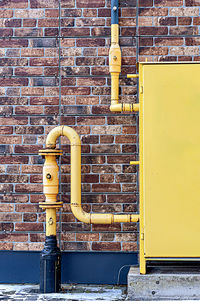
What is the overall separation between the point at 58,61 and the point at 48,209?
1643mm

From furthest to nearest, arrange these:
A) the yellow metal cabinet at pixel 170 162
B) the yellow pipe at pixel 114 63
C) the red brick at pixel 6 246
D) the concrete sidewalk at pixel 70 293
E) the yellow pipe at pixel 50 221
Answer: the red brick at pixel 6 246 → the yellow pipe at pixel 114 63 → the yellow pipe at pixel 50 221 → the concrete sidewalk at pixel 70 293 → the yellow metal cabinet at pixel 170 162

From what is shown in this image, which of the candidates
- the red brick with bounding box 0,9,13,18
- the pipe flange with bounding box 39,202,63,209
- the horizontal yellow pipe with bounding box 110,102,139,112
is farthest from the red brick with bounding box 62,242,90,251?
the red brick with bounding box 0,9,13,18

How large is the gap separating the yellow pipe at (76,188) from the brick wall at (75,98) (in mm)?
248

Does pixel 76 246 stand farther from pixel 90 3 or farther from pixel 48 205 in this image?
pixel 90 3

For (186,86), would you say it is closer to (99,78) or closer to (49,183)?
(99,78)

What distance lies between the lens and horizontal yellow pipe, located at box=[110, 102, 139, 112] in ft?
13.2

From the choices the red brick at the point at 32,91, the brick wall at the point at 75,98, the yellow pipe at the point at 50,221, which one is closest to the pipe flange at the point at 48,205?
the yellow pipe at the point at 50,221

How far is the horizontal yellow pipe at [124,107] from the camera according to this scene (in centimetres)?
403

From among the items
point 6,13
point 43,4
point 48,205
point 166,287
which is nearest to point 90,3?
point 43,4

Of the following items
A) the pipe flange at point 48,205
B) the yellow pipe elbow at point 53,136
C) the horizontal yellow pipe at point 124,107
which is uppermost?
the horizontal yellow pipe at point 124,107

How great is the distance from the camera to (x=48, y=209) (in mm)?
4039

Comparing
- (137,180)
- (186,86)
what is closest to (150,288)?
(137,180)

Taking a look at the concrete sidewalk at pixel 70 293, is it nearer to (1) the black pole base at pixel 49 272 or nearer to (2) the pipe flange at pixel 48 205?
(1) the black pole base at pixel 49 272

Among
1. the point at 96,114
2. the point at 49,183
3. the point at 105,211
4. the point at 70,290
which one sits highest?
the point at 96,114
